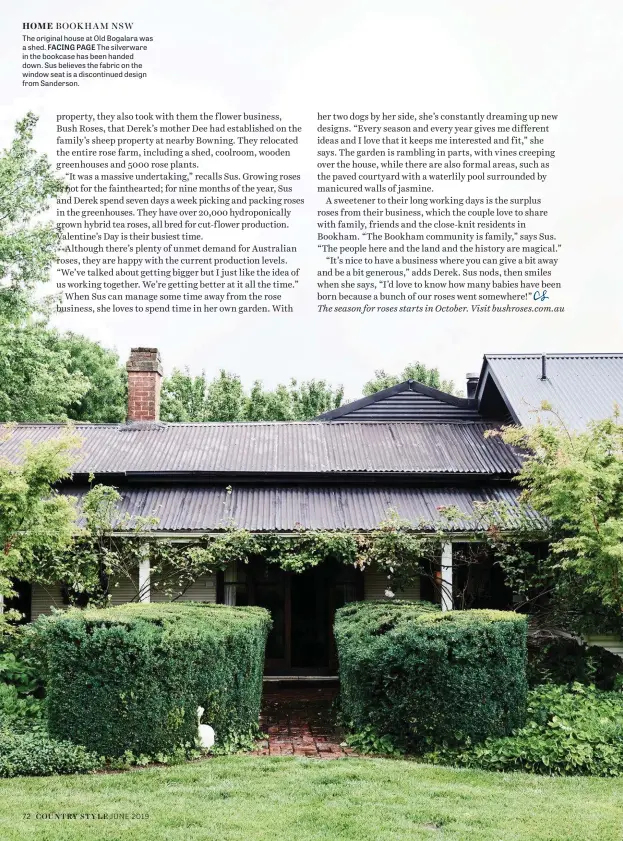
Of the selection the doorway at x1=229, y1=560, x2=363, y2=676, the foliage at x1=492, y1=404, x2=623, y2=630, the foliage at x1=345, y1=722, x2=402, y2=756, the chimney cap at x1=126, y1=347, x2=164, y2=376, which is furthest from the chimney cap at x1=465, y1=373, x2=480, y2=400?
the foliage at x1=345, y1=722, x2=402, y2=756

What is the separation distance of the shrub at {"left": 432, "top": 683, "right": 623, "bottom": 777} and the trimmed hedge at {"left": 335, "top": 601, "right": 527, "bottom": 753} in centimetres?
16

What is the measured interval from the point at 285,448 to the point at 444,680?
8.57 metres

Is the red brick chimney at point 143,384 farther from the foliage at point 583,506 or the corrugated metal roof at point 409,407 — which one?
the foliage at point 583,506

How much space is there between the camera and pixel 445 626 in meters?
7.53

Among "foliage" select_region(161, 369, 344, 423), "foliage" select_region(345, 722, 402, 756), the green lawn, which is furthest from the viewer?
"foliage" select_region(161, 369, 344, 423)

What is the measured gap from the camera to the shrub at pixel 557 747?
23.5 ft

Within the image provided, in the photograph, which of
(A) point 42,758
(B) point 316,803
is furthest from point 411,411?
(B) point 316,803

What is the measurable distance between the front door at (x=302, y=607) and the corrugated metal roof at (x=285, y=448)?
198 centimetres

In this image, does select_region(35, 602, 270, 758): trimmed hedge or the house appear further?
the house

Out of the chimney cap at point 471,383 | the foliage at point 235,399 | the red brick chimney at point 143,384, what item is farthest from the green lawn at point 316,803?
the foliage at point 235,399

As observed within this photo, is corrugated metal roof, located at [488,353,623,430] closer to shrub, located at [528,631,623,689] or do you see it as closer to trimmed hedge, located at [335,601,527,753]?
shrub, located at [528,631,623,689]

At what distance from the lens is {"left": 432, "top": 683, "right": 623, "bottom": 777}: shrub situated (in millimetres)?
7148

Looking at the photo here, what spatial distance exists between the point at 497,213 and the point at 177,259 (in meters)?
4.88

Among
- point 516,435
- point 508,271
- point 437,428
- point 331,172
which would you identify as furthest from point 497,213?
point 437,428
